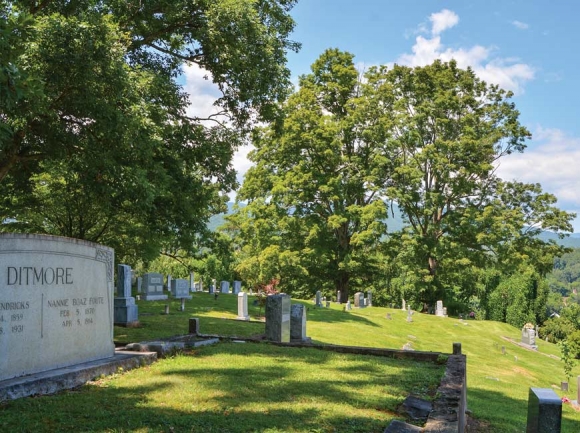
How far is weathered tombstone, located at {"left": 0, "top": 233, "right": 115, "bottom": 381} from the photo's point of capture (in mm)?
6895

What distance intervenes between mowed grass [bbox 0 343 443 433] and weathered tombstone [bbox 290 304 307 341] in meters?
4.41

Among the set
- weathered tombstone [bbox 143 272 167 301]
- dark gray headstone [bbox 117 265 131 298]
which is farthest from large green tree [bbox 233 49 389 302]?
dark gray headstone [bbox 117 265 131 298]

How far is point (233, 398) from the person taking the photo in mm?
6363

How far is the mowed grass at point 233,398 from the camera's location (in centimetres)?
521

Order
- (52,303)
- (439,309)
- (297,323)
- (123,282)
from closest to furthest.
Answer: (52,303) → (297,323) → (123,282) → (439,309)

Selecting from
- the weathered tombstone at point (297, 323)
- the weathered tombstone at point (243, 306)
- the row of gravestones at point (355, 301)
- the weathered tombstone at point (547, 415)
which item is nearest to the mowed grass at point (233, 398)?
the weathered tombstone at point (547, 415)

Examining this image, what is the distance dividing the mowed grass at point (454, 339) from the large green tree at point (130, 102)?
347 centimetres

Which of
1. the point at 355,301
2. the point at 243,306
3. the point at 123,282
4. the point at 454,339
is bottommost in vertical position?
the point at 454,339

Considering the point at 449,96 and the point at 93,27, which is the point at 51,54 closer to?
the point at 93,27

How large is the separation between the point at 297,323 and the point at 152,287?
44.9ft

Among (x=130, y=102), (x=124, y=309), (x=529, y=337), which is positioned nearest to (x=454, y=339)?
(x=529, y=337)

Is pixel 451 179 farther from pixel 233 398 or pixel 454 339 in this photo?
pixel 233 398

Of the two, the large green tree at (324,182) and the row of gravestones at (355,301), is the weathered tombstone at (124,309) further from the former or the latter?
the large green tree at (324,182)

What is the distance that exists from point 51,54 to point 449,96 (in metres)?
32.1
